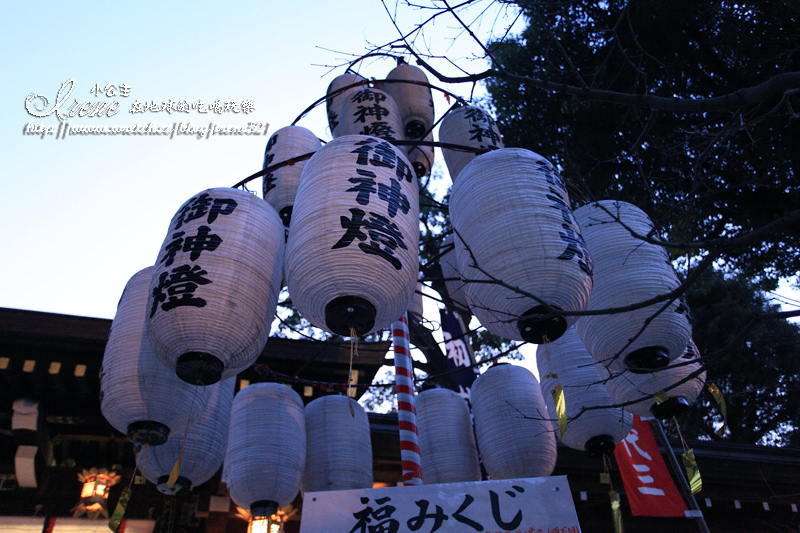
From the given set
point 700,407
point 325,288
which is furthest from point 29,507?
point 700,407

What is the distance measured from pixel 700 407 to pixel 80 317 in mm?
15356

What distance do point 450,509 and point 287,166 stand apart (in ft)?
11.4

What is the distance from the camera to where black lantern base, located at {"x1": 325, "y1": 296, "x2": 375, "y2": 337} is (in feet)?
10.1

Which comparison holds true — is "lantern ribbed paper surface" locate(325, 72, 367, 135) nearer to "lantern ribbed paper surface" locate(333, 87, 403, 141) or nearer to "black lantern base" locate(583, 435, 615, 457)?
"lantern ribbed paper surface" locate(333, 87, 403, 141)

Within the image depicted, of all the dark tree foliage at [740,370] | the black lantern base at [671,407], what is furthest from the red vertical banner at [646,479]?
the dark tree foliage at [740,370]

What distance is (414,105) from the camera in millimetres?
6473

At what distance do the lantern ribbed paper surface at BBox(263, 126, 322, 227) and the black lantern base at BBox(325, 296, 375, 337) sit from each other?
8.03ft

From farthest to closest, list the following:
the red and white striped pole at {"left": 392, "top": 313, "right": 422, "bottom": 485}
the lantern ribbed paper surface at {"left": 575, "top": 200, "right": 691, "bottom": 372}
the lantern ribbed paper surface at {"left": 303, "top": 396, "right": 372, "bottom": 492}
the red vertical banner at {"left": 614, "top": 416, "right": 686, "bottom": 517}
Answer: the red vertical banner at {"left": 614, "top": 416, "right": 686, "bottom": 517}
the lantern ribbed paper surface at {"left": 303, "top": 396, "right": 372, "bottom": 492}
the red and white striped pole at {"left": 392, "top": 313, "right": 422, "bottom": 485}
the lantern ribbed paper surface at {"left": 575, "top": 200, "right": 691, "bottom": 372}

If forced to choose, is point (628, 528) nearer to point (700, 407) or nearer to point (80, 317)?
point (80, 317)

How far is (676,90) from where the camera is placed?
9.11 m

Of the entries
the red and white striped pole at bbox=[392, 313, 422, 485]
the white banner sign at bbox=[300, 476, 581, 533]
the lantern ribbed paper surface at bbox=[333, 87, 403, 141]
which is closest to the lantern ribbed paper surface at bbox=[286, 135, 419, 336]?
the white banner sign at bbox=[300, 476, 581, 533]

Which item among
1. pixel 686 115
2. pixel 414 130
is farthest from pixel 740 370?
pixel 414 130

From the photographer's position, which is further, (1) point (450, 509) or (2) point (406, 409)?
(2) point (406, 409)

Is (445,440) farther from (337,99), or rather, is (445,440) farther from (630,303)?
(337,99)
